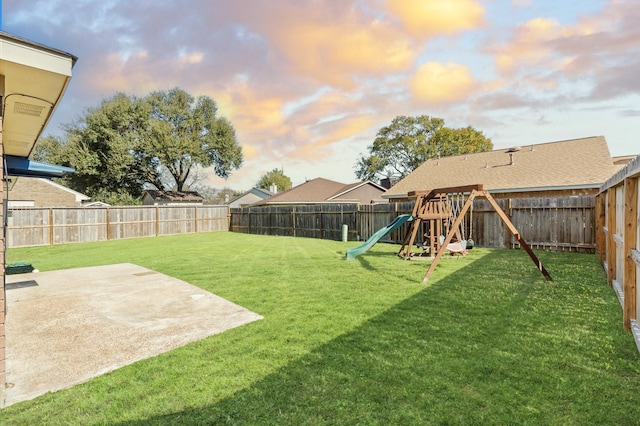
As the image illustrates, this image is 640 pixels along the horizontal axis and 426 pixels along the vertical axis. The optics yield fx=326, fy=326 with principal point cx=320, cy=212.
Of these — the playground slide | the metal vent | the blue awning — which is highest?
Answer: the metal vent

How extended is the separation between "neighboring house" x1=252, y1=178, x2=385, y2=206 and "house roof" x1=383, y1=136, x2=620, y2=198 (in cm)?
924

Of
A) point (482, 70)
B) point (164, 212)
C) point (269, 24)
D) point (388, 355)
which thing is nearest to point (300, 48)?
point (269, 24)

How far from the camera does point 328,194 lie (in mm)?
30984

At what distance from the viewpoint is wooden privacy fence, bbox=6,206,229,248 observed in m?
15.9

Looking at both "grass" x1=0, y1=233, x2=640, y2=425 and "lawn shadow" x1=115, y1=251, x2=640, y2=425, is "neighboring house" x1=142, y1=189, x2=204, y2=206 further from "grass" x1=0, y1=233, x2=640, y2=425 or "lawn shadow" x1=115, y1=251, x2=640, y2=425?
"lawn shadow" x1=115, y1=251, x2=640, y2=425

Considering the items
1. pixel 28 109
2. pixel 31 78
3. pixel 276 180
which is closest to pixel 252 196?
pixel 276 180

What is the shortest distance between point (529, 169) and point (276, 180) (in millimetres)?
58768

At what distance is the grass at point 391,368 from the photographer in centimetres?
238

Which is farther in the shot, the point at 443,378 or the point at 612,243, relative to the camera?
the point at 612,243

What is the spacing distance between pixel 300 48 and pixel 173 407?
472 inches

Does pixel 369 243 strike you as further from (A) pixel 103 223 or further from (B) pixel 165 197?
(B) pixel 165 197

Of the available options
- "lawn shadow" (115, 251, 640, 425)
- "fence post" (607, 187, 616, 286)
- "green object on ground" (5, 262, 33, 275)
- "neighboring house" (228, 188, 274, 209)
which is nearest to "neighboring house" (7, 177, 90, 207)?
"neighboring house" (228, 188, 274, 209)

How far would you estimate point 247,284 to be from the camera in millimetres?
6664

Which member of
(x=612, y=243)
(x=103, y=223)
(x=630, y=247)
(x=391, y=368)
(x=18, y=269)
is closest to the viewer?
(x=391, y=368)
